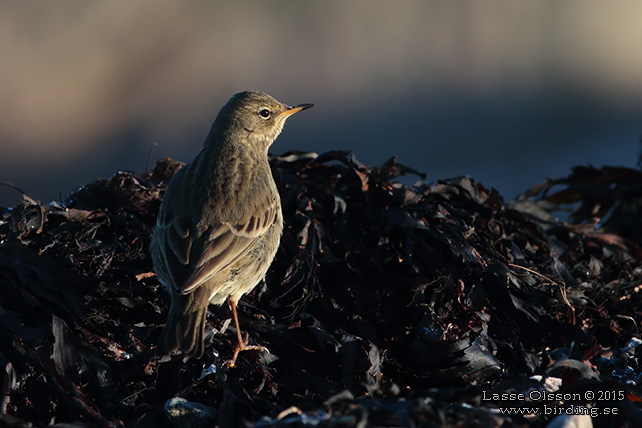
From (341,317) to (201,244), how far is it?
3.05 feet

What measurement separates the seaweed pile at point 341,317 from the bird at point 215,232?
0.55 ft

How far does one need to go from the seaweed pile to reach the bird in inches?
6.6

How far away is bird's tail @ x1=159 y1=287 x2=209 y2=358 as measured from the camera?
10.6 ft

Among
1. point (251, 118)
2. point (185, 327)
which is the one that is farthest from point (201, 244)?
point (251, 118)

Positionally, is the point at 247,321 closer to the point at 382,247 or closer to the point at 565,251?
the point at 382,247

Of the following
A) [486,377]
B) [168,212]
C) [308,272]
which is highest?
[168,212]

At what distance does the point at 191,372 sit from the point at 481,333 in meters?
1.62

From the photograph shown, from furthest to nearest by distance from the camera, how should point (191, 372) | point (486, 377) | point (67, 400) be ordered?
point (486, 377) → point (191, 372) → point (67, 400)

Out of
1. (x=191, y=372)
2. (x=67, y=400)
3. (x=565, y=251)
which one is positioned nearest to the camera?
(x=67, y=400)

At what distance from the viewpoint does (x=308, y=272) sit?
12.9ft

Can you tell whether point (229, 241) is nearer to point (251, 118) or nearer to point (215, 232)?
point (215, 232)

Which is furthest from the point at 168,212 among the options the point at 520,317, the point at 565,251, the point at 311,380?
the point at 565,251

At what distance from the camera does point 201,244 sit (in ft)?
12.2

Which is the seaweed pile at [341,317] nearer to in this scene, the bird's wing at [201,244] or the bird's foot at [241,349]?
the bird's foot at [241,349]
